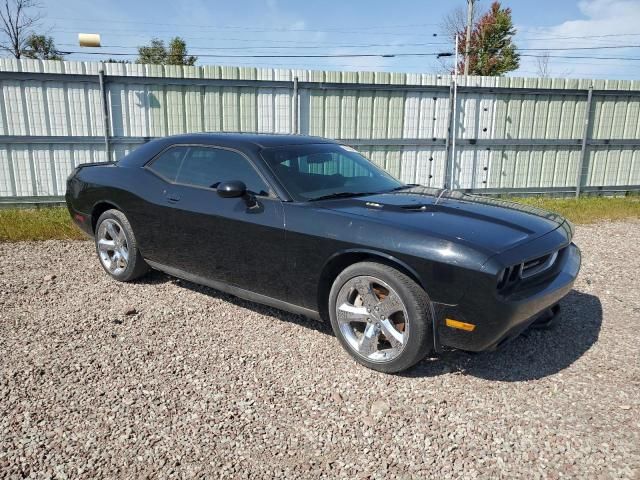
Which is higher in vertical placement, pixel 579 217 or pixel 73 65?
pixel 73 65

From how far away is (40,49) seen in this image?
38.1 metres

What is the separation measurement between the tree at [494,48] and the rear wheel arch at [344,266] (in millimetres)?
45331

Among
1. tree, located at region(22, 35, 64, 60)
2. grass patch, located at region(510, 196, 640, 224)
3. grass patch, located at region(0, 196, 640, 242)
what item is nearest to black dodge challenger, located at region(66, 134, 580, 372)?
grass patch, located at region(0, 196, 640, 242)

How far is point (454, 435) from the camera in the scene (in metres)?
2.71

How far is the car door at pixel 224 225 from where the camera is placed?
3762 mm

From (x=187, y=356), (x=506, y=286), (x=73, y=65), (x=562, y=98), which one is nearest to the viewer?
(x=506, y=286)

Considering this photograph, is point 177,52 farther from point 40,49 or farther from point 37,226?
point 37,226

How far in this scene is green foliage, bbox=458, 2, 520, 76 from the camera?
147ft

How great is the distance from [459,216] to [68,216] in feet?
22.2

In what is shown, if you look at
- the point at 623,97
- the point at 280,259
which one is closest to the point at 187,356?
the point at 280,259

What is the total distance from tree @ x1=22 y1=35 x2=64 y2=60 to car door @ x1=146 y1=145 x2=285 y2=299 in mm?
38730

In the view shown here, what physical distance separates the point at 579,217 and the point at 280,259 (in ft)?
23.2

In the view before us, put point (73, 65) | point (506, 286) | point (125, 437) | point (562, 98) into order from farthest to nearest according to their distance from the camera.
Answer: point (562, 98)
point (73, 65)
point (506, 286)
point (125, 437)

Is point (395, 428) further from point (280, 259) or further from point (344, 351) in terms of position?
point (280, 259)
